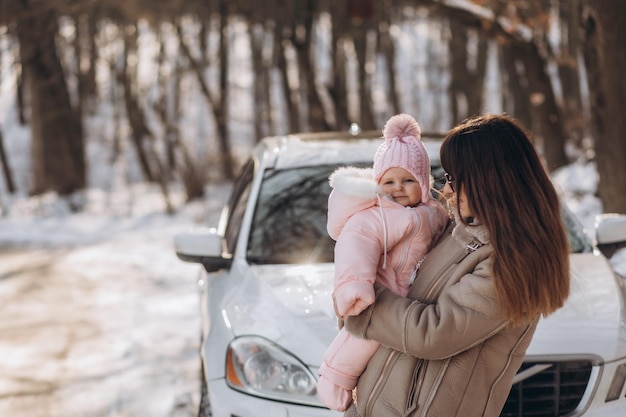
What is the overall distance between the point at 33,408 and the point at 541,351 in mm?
3398

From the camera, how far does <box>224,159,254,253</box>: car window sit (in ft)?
16.5

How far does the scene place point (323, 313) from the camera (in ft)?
12.1

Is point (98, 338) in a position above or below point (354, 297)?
below

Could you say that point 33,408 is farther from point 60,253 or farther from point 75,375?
point 60,253

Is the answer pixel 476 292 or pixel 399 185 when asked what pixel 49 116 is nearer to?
pixel 399 185

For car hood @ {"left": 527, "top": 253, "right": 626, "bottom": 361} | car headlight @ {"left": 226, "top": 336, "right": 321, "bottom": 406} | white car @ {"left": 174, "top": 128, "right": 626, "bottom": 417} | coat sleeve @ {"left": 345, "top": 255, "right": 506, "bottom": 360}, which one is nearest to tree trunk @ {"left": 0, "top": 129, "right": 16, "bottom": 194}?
white car @ {"left": 174, "top": 128, "right": 626, "bottom": 417}

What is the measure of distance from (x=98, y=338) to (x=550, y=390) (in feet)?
15.9

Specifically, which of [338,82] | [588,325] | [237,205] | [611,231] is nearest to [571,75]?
[338,82]

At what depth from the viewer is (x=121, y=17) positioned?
21500 mm

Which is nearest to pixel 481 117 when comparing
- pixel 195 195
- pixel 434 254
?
pixel 434 254

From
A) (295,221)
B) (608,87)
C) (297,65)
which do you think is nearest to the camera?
(295,221)

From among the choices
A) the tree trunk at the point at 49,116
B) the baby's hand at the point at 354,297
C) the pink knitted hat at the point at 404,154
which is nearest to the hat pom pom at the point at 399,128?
the pink knitted hat at the point at 404,154

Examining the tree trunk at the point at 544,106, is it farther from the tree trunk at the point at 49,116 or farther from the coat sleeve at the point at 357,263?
the coat sleeve at the point at 357,263

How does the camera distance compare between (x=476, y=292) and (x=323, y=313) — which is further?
(x=323, y=313)
